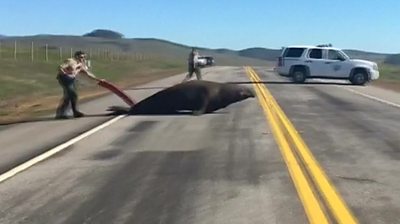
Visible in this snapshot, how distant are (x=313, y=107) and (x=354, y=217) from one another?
15.7 metres

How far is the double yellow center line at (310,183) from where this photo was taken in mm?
7809

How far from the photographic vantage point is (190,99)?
19.9m

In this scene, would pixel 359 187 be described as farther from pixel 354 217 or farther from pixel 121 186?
pixel 121 186

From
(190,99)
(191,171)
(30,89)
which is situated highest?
(190,99)

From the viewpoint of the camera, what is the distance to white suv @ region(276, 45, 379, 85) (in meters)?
40.0

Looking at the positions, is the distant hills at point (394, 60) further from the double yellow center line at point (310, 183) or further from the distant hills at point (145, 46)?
the double yellow center line at point (310, 183)

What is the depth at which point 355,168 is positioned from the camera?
10.9 metres

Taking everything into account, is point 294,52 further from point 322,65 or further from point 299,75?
point 322,65

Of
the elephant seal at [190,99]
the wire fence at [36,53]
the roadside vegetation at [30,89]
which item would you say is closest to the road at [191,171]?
the elephant seal at [190,99]

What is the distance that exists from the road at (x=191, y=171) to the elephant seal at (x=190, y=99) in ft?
3.35

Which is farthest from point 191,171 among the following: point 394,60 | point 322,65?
point 394,60

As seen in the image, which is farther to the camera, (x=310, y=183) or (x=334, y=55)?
(x=334, y=55)

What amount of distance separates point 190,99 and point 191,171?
9226mm

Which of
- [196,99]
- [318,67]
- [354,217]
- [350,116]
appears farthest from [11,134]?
[318,67]
